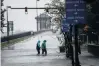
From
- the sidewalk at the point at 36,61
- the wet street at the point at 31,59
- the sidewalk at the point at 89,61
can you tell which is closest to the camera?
the sidewalk at the point at 89,61

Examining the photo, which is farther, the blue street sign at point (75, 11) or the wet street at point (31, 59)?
the wet street at point (31, 59)

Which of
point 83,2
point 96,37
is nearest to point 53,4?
point 96,37

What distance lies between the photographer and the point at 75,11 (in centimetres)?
1520

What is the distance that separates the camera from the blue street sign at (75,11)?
49.6 ft

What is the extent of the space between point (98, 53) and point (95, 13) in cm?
355

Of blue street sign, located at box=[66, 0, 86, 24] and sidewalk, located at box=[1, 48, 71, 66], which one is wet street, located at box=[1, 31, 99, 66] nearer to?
sidewalk, located at box=[1, 48, 71, 66]

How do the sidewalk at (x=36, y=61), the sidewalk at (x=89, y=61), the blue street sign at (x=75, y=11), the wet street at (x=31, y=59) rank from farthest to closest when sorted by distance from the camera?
the wet street at (x=31, y=59) → the sidewalk at (x=36, y=61) → the sidewalk at (x=89, y=61) → the blue street sign at (x=75, y=11)

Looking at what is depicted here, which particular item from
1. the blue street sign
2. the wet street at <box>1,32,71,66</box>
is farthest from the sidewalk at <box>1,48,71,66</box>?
the blue street sign

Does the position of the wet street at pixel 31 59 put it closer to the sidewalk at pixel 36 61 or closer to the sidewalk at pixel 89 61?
the sidewalk at pixel 36 61

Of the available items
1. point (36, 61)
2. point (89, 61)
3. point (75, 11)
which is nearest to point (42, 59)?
point (36, 61)

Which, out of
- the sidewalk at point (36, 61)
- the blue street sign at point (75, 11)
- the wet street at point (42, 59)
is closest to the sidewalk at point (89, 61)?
the wet street at point (42, 59)

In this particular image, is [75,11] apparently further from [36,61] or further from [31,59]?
[31,59]

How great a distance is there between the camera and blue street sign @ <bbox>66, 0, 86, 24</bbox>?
1512 centimetres

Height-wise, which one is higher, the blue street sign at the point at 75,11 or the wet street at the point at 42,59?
the blue street sign at the point at 75,11
